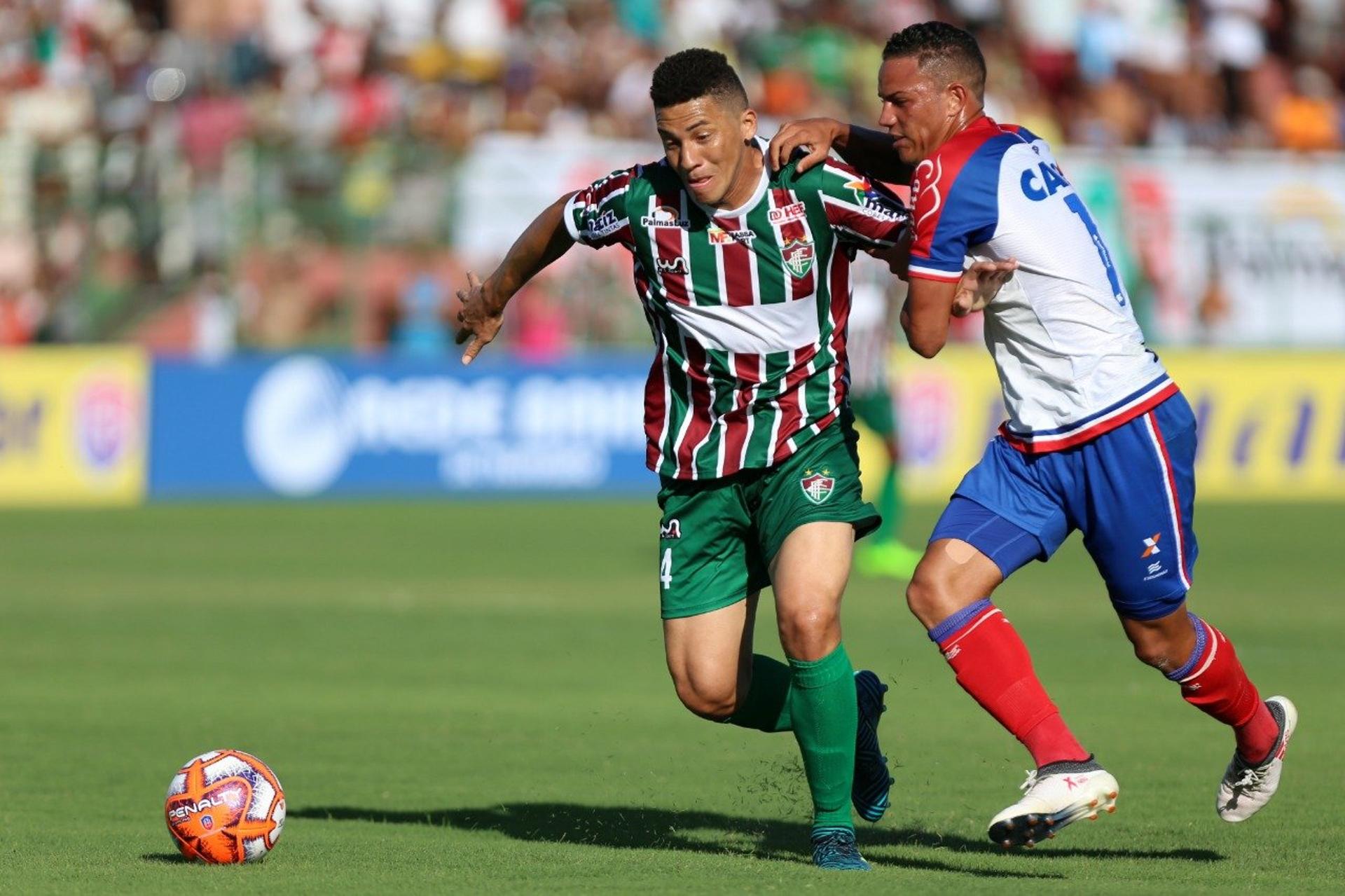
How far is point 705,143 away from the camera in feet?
20.0

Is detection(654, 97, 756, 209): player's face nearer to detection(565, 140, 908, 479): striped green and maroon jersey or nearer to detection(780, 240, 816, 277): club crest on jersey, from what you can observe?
detection(565, 140, 908, 479): striped green and maroon jersey

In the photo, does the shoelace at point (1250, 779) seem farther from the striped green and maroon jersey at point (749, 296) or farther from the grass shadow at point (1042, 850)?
the striped green and maroon jersey at point (749, 296)

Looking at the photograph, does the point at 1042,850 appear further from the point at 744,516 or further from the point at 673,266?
the point at 673,266

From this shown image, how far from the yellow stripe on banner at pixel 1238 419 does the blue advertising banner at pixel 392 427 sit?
3.04 m

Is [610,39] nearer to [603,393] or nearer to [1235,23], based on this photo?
[603,393]

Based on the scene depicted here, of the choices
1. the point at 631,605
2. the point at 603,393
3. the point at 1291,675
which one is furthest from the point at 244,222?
the point at 1291,675

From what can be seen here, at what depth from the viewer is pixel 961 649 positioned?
19.4 ft

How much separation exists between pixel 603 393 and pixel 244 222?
391 centimetres

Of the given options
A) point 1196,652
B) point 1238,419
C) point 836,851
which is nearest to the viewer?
point 836,851

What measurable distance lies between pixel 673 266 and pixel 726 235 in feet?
0.65

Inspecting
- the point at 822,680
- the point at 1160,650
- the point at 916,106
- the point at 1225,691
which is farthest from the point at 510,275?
the point at 1225,691

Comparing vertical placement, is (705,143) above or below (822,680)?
above

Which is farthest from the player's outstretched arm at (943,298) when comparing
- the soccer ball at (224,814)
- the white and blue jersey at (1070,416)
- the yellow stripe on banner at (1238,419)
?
the yellow stripe on banner at (1238,419)

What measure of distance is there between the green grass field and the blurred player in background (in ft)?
2.25
